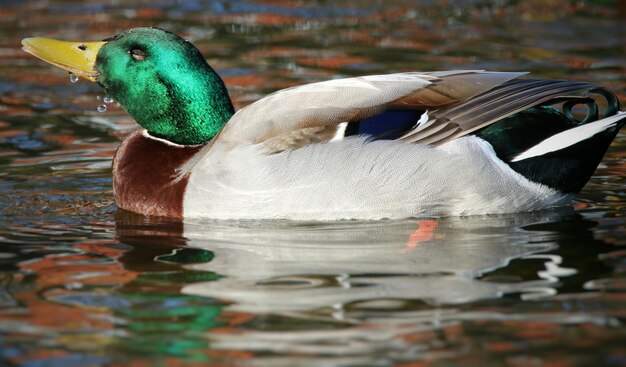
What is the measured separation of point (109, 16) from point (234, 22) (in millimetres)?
1348

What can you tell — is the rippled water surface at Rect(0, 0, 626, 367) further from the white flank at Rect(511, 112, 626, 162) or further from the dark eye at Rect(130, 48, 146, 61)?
the dark eye at Rect(130, 48, 146, 61)

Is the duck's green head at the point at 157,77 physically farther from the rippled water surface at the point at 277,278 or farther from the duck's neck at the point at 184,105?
the rippled water surface at the point at 277,278

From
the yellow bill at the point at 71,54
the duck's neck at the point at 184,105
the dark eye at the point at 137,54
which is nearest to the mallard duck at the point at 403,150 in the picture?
the duck's neck at the point at 184,105

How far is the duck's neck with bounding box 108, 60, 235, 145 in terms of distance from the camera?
6.81 meters

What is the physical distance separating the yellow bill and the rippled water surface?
0.75m

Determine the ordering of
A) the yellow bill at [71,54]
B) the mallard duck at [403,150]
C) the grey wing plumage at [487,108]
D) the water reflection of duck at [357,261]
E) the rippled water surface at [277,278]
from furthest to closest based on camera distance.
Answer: the yellow bill at [71,54] < the mallard duck at [403,150] < the grey wing plumage at [487,108] < the water reflection of duck at [357,261] < the rippled water surface at [277,278]

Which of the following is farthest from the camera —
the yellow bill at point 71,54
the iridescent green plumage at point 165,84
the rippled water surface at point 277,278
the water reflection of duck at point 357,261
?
the yellow bill at point 71,54

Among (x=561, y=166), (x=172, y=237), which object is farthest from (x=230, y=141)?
(x=561, y=166)

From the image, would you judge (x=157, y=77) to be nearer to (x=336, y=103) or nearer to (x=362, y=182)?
(x=336, y=103)

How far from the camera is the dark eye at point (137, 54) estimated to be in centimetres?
680

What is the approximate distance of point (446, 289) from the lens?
5.09m

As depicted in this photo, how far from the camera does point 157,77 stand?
681cm

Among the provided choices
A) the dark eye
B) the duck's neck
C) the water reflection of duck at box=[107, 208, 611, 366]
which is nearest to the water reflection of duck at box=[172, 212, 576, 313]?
the water reflection of duck at box=[107, 208, 611, 366]

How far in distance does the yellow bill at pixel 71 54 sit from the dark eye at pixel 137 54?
0.64 ft
